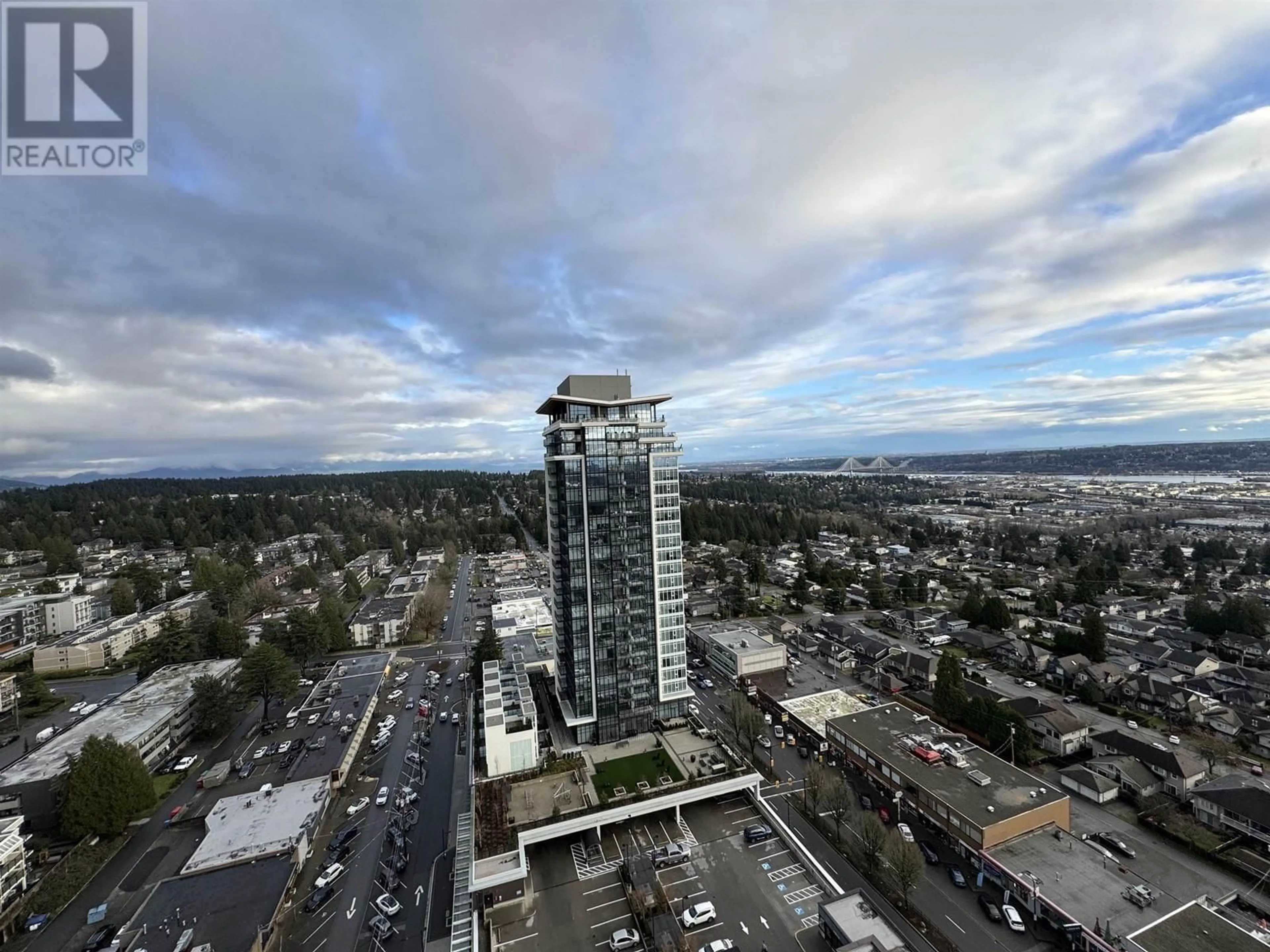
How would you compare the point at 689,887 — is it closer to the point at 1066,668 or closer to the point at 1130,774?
the point at 1130,774

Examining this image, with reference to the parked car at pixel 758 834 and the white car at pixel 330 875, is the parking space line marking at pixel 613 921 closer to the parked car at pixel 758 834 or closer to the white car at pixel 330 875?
the parked car at pixel 758 834

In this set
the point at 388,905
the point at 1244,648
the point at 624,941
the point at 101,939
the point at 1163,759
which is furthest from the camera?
the point at 1244,648

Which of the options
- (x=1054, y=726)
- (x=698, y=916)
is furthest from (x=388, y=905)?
(x=1054, y=726)

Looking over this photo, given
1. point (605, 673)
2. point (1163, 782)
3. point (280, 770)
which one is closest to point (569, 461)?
point (605, 673)

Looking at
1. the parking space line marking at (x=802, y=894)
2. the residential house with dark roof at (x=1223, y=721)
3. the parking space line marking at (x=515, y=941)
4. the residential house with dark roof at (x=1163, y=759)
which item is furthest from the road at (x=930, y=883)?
the residential house with dark roof at (x=1223, y=721)

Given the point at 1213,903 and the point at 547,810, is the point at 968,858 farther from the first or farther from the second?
the point at 547,810
